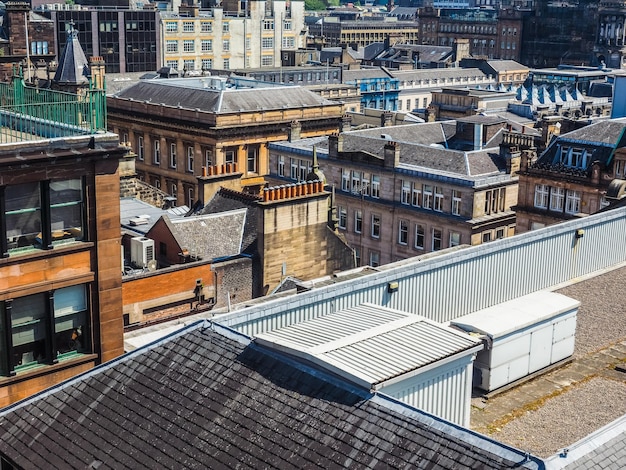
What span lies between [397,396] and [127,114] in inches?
3024

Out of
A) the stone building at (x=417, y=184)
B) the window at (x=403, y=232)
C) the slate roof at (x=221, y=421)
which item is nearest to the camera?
the slate roof at (x=221, y=421)

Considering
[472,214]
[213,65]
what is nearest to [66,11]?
[213,65]

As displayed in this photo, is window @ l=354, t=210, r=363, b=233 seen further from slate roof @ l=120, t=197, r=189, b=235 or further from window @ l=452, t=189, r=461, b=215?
slate roof @ l=120, t=197, r=189, b=235

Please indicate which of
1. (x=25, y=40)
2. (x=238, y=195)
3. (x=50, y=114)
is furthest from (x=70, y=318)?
(x=25, y=40)

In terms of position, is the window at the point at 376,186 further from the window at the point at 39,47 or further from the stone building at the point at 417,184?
the window at the point at 39,47

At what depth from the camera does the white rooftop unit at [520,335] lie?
79.6ft

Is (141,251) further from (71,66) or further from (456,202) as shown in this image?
(71,66)

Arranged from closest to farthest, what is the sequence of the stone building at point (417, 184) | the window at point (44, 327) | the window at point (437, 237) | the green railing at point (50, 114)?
the window at point (44, 327) → the green railing at point (50, 114) → the stone building at point (417, 184) → the window at point (437, 237)

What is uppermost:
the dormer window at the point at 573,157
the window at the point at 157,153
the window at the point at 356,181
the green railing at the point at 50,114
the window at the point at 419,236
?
the green railing at the point at 50,114

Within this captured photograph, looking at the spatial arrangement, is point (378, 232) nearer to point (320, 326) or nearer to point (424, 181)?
point (424, 181)

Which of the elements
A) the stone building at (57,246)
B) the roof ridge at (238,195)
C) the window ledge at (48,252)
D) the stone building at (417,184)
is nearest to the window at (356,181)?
the stone building at (417,184)

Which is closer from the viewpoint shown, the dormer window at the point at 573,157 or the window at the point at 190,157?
the dormer window at the point at 573,157

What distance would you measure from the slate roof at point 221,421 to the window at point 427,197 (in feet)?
146

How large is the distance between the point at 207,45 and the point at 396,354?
142625 mm
